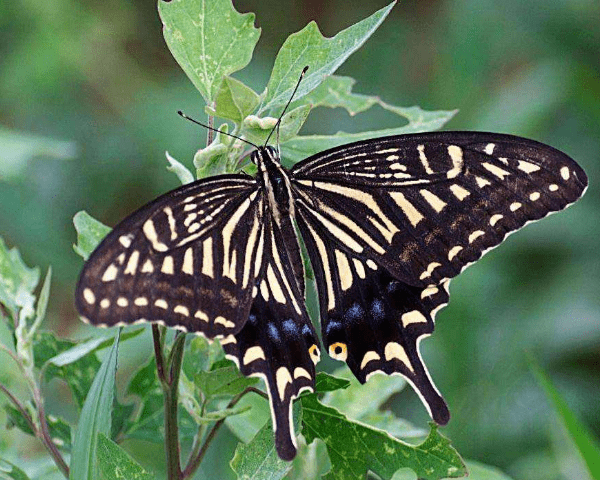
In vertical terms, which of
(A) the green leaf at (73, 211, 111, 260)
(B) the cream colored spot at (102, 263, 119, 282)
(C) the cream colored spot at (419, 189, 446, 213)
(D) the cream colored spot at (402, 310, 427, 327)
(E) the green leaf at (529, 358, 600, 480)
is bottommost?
(E) the green leaf at (529, 358, 600, 480)

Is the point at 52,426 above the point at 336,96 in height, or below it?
below

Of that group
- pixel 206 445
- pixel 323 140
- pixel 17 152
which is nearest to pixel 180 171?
pixel 323 140

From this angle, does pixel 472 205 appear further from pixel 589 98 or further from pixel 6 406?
pixel 589 98

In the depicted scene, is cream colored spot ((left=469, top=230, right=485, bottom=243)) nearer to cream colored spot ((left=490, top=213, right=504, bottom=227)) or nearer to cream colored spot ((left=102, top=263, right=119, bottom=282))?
cream colored spot ((left=490, top=213, right=504, bottom=227))

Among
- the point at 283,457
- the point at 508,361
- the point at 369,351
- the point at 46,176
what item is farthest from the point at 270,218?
the point at 46,176

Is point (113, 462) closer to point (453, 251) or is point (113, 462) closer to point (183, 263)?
point (183, 263)

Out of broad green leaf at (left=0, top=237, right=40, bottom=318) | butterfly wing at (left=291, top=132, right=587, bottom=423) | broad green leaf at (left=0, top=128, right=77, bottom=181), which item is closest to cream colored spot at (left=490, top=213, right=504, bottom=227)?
butterfly wing at (left=291, top=132, right=587, bottom=423)
